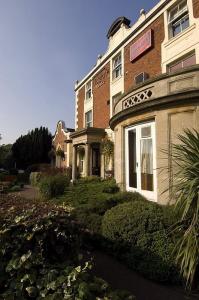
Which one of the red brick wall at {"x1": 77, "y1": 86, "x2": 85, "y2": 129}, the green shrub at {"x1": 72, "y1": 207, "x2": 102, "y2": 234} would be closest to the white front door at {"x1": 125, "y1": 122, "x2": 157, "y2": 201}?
the green shrub at {"x1": 72, "y1": 207, "x2": 102, "y2": 234}

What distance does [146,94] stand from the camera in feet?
26.6

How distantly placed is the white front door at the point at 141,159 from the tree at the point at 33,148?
25984mm

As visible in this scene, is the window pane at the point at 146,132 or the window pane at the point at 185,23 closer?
the window pane at the point at 146,132

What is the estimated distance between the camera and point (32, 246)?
320cm

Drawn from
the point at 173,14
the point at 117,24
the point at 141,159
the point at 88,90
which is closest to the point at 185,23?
the point at 173,14

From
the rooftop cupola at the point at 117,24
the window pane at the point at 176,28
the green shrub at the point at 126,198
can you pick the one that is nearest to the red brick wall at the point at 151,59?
the window pane at the point at 176,28

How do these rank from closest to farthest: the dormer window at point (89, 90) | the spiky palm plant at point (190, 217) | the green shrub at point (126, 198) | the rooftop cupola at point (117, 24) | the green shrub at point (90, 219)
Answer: the spiky palm plant at point (190, 217)
the green shrub at point (90, 219)
the green shrub at point (126, 198)
the rooftop cupola at point (117, 24)
the dormer window at point (89, 90)

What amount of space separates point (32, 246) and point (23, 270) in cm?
31

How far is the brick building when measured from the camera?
7121 millimetres

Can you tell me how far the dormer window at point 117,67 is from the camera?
1758cm

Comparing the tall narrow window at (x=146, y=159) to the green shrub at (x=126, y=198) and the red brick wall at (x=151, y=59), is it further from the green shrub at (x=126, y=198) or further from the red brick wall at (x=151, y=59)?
the red brick wall at (x=151, y=59)

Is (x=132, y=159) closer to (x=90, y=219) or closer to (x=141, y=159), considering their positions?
(x=141, y=159)

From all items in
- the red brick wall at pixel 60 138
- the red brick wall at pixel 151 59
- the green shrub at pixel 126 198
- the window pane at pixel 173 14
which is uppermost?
the window pane at pixel 173 14

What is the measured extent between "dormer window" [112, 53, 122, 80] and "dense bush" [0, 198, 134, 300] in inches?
617
